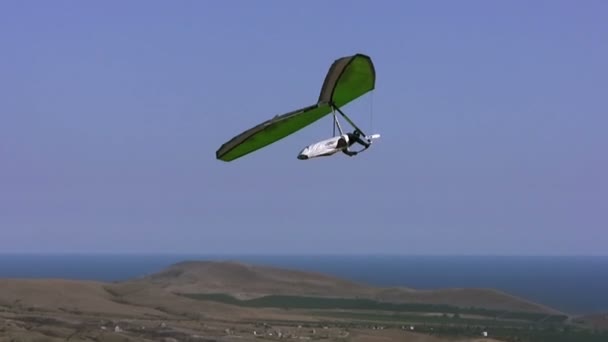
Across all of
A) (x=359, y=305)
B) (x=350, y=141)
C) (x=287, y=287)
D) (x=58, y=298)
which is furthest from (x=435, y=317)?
(x=350, y=141)

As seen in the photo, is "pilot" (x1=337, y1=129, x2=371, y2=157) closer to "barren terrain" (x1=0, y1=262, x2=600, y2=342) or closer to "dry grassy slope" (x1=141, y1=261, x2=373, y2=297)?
"barren terrain" (x1=0, y1=262, x2=600, y2=342)

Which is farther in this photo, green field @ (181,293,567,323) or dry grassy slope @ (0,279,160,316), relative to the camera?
green field @ (181,293,567,323)

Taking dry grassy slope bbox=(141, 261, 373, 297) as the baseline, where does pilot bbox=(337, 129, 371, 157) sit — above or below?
above

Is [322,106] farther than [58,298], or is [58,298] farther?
[58,298]

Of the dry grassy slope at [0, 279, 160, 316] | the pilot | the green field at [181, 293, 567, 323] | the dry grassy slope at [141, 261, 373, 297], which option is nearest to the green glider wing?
the pilot

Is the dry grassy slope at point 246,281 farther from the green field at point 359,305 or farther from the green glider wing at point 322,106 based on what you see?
Result: the green glider wing at point 322,106

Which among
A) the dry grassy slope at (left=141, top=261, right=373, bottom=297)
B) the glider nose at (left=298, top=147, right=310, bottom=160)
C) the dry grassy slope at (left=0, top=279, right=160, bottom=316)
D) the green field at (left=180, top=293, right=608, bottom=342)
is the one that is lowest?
the green field at (left=180, top=293, right=608, bottom=342)

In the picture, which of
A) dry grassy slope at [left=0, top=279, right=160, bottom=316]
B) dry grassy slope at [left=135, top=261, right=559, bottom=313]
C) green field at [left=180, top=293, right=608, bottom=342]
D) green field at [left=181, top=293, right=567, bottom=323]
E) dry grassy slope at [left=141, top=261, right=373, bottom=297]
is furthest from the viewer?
dry grassy slope at [left=141, top=261, right=373, bottom=297]

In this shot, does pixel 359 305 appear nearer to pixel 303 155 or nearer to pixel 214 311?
pixel 214 311
